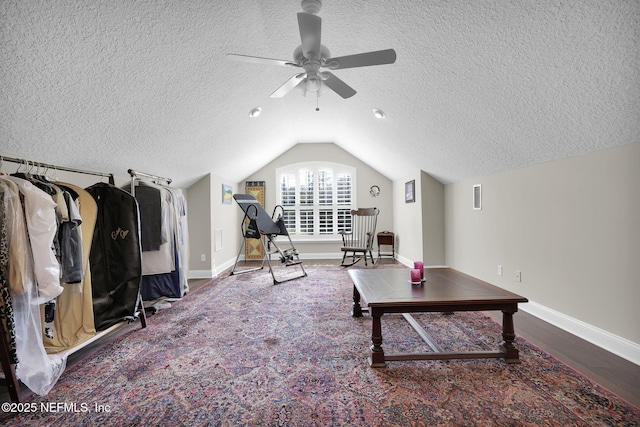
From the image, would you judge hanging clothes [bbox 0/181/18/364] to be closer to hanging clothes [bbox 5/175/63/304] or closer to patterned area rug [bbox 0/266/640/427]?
hanging clothes [bbox 5/175/63/304]

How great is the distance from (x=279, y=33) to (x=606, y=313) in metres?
3.31

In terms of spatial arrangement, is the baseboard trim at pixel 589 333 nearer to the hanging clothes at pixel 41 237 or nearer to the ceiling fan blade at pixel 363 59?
the ceiling fan blade at pixel 363 59

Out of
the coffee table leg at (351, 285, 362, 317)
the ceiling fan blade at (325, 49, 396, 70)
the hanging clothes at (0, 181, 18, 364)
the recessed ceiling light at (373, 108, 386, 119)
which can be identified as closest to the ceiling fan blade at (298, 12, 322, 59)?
the ceiling fan blade at (325, 49, 396, 70)

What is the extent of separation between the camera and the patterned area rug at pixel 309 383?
4.71 ft

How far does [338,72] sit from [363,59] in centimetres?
113

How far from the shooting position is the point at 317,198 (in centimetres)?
664

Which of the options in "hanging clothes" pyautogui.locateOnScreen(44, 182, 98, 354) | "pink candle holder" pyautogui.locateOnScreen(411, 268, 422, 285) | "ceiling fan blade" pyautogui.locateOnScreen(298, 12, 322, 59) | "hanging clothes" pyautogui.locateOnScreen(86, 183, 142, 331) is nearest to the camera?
"ceiling fan blade" pyautogui.locateOnScreen(298, 12, 322, 59)

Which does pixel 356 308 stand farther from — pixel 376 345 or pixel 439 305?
pixel 439 305

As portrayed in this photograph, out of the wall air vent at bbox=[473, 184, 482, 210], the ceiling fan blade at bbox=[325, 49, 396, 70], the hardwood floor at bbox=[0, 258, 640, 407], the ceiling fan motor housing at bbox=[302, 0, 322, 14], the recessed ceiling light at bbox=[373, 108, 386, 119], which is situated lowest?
the hardwood floor at bbox=[0, 258, 640, 407]

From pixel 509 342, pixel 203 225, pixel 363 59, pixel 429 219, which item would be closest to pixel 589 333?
pixel 509 342

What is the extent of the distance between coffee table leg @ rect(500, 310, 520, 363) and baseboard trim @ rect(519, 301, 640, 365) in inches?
28.9

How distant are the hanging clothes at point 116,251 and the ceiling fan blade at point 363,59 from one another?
80.2 inches

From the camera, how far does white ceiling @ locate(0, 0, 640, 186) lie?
5.28ft

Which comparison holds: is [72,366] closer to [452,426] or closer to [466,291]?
[452,426]
